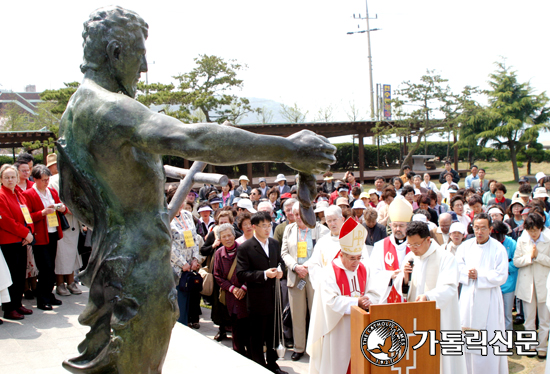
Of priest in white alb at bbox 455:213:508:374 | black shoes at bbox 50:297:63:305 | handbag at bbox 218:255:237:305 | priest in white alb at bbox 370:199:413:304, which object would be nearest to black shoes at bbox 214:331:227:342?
handbag at bbox 218:255:237:305

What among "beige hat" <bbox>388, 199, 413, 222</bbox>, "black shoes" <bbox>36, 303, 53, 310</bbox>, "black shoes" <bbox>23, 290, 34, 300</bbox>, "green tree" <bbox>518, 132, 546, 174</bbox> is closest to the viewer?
"black shoes" <bbox>36, 303, 53, 310</bbox>

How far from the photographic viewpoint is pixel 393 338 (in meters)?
4.11

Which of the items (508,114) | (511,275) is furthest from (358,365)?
(508,114)

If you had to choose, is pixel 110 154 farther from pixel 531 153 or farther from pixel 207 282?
pixel 531 153

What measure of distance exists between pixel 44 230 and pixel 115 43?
4.96 m

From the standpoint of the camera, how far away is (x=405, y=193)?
9.41 metres

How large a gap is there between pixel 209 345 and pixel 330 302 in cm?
126

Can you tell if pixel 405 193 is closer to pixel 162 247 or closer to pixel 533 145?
pixel 162 247

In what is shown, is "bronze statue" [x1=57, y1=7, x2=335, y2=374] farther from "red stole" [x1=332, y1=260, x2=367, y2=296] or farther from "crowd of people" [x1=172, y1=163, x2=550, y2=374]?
"red stole" [x1=332, y1=260, x2=367, y2=296]

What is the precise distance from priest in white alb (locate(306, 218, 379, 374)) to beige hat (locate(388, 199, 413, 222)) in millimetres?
1458

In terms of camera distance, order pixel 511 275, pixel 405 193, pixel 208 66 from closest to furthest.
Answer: pixel 511 275 → pixel 405 193 → pixel 208 66

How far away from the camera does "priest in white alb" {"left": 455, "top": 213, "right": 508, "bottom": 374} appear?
5922mm

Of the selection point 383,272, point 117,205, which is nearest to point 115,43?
point 117,205

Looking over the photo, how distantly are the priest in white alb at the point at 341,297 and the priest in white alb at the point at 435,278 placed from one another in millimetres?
556
